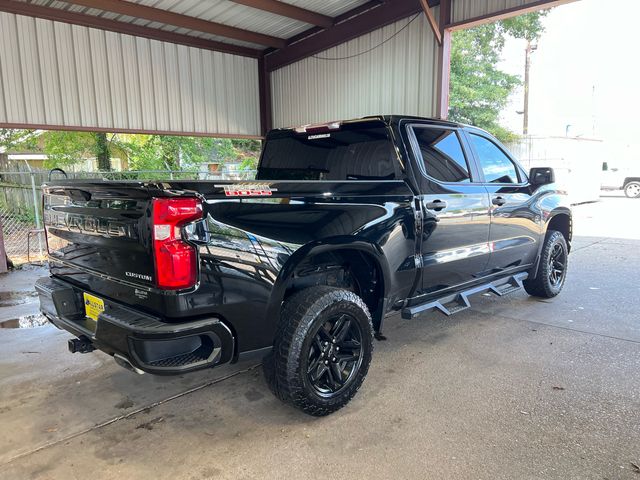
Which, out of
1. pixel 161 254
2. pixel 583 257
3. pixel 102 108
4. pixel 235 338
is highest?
pixel 102 108

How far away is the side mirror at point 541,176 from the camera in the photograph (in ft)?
16.2

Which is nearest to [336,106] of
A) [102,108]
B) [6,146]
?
[102,108]

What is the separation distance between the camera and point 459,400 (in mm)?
3156

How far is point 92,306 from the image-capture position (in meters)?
2.81

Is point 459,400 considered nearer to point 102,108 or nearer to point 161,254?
point 161,254

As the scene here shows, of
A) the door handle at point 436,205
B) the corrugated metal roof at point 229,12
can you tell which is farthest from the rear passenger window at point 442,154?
the corrugated metal roof at point 229,12

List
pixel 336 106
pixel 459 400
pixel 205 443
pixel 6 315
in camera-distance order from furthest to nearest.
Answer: pixel 336 106 < pixel 6 315 < pixel 459 400 < pixel 205 443

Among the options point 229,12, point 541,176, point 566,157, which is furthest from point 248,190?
point 566,157

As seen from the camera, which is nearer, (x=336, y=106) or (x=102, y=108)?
(x=102, y=108)

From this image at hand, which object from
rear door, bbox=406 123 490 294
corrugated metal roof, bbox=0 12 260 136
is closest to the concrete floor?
rear door, bbox=406 123 490 294

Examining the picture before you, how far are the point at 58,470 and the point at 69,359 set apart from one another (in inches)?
65.4

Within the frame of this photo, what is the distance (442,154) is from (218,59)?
324 inches

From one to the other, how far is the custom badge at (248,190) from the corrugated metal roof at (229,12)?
687cm

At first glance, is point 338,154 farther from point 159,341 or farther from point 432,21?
point 432,21
